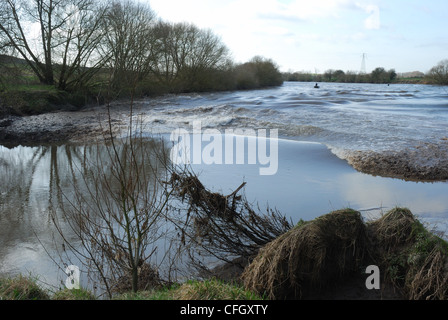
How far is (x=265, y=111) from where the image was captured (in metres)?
25.0

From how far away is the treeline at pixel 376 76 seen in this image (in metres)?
55.2

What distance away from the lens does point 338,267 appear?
4738 mm

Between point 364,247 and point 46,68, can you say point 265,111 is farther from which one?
point 364,247

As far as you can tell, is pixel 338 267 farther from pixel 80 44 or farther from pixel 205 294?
pixel 80 44

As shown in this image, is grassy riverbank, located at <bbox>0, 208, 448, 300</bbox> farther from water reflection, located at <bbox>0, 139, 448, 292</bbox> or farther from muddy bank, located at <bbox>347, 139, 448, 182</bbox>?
muddy bank, located at <bbox>347, 139, 448, 182</bbox>

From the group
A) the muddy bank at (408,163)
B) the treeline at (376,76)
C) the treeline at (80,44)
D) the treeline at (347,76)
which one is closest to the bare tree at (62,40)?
the treeline at (80,44)

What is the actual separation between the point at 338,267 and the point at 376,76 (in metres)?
80.8

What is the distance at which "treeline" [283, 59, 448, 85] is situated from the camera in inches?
2174

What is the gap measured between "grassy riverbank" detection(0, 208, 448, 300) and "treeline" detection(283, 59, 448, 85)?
186 ft

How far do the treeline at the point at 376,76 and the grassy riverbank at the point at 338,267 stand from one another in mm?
56791

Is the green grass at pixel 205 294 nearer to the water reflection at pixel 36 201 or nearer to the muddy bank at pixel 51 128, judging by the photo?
the water reflection at pixel 36 201

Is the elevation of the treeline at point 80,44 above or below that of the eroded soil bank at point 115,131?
above

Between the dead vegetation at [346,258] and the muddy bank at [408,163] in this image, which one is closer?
the dead vegetation at [346,258]
